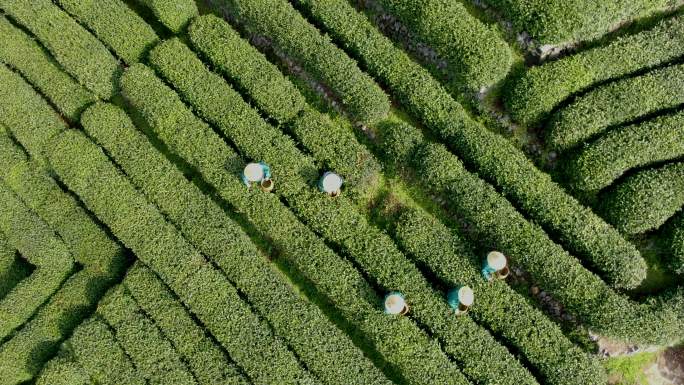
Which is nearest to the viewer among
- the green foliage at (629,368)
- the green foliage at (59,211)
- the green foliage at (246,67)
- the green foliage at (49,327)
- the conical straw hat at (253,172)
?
the green foliage at (629,368)

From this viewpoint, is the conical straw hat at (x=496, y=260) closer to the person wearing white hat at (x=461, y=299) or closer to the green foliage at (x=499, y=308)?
the green foliage at (x=499, y=308)

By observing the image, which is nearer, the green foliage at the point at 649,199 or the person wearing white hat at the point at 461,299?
the person wearing white hat at the point at 461,299

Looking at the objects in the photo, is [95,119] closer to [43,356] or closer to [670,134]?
[43,356]

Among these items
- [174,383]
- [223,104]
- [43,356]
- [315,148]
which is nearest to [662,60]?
[315,148]

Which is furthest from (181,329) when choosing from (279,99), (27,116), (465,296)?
(27,116)

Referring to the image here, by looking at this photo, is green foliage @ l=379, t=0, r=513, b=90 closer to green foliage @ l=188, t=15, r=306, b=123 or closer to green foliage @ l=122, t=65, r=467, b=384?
green foliage @ l=188, t=15, r=306, b=123

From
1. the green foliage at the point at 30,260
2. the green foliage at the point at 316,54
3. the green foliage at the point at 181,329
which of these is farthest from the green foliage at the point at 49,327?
the green foliage at the point at 316,54
